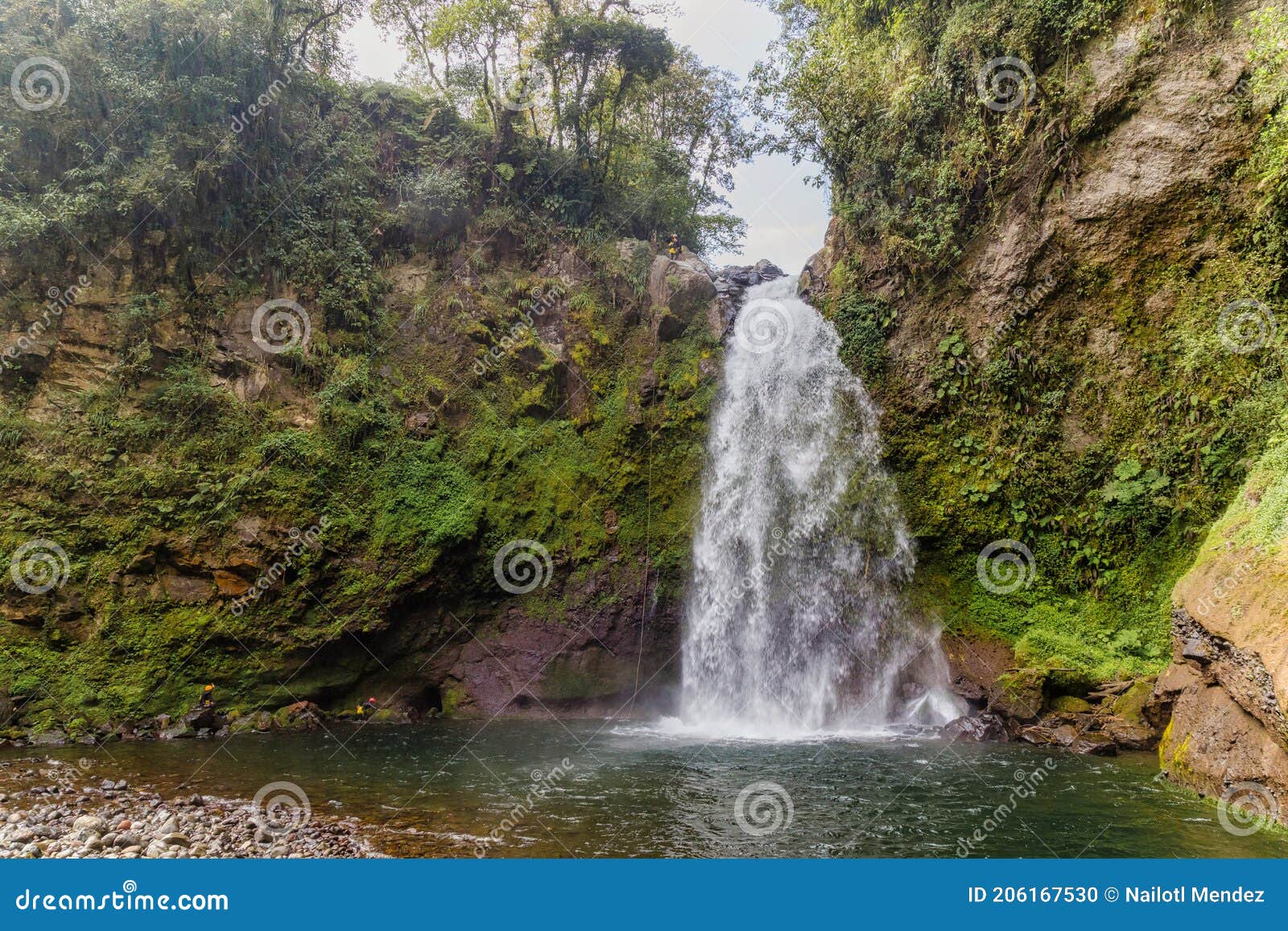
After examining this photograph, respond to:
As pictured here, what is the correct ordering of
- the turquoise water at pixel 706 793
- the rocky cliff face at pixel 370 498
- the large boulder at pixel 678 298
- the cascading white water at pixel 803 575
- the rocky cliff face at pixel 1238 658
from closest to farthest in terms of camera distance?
1. the turquoise water at pixel 706 793
2. the rocky cliff face at pixel 1238 658
3. the rocky cliff face at pixel 370 498
4. the cascading white water at pixel 803 575
5. the large boulder at pixel 678 298

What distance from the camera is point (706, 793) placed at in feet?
24.5

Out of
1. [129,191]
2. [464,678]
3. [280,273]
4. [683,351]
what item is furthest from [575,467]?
[129,191]

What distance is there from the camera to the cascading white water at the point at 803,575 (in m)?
11.6

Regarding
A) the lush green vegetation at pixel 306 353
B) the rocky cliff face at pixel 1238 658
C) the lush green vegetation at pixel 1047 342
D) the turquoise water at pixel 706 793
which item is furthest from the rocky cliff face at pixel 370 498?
the rocky cliff face at pixel 1238 658

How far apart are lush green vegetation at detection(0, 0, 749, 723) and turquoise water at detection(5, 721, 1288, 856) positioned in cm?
239

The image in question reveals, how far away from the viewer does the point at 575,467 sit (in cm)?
1365

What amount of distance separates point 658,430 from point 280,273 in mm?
7945

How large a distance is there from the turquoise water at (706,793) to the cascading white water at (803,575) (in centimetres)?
143

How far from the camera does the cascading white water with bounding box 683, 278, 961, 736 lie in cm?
1159

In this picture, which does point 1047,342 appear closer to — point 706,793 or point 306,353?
point 706,793

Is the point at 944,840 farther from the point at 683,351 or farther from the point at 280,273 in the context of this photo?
the point at 280,273

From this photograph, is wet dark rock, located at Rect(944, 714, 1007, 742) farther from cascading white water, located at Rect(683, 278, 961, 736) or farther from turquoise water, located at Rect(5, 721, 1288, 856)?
cascading white water, located at Rect(683, 278, 961, 736)

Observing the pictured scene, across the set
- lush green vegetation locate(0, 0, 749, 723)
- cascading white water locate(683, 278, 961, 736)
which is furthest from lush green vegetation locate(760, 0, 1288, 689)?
lush green vegetation locate(0, 0, 749, 723)

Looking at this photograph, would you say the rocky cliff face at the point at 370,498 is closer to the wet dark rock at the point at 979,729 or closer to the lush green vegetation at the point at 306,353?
the lush green vegetation at the point at 306,353
